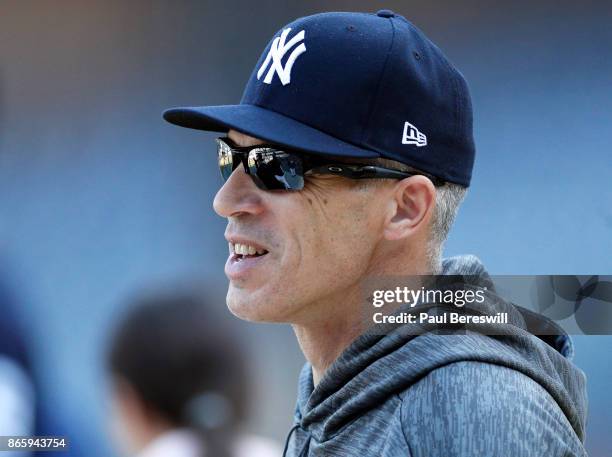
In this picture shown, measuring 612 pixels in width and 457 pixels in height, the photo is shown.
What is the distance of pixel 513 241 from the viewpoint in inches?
126

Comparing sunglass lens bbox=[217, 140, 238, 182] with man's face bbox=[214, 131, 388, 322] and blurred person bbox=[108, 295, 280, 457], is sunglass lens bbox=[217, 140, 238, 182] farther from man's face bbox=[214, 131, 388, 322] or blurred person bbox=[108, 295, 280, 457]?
blurred person bbox=[108, 295, 280, 457]

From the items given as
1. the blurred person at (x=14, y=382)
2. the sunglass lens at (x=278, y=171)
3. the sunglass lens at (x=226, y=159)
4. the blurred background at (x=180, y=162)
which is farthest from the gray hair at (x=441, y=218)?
the blurred person at (x=14, y=382)

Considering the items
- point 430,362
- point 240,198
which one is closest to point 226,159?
point 240,198

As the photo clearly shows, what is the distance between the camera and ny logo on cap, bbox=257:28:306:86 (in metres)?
1.53

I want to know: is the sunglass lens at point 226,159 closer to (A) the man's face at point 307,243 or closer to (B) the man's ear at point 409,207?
(A) the man's face at point 307,243

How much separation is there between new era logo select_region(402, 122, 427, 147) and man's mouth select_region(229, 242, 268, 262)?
0.32 meters

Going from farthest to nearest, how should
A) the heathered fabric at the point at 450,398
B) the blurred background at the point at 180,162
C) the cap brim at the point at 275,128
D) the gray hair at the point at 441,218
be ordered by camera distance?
the blurred background at the point at 180,162
the gray hair at the point at 441,218
the cap brim at the point at 275,128
the heathered fabric at the point at 450,398

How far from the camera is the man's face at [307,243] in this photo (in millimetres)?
1519

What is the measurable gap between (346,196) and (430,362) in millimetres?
351

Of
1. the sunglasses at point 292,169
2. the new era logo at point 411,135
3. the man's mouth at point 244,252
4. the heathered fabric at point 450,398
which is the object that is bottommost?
the heathered fabric at point 450,398

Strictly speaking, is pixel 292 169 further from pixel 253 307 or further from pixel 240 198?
pixel 253 307

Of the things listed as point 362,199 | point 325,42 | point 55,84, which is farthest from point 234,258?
point 55,84

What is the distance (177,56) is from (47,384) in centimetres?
143

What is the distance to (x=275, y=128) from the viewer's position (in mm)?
1487
